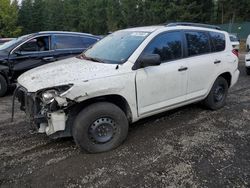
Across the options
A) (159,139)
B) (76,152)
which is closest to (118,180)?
(76,152)

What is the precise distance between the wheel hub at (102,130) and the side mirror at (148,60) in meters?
0.95

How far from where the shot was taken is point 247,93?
7664 millimetres

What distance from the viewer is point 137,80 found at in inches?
176

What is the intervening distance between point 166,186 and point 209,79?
286cm

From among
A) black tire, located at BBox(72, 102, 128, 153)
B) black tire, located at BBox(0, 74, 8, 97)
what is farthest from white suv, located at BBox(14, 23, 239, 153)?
black tire, located at BBox(0, 74, 8, 97)

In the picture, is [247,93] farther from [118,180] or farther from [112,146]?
[118,180]

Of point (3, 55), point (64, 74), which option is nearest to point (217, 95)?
point (64, 74)

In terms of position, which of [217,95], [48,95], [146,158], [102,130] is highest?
[48,95]

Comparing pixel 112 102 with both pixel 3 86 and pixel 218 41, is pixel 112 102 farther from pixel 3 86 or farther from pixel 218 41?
pixel 3 86

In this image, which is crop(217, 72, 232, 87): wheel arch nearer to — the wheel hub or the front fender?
the wheel hub

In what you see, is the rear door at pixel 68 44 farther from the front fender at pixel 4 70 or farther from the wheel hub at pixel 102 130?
the wheel hub at pixel 102 130

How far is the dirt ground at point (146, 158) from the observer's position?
3609 millimetres

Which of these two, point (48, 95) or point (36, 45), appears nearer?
point (48, 95)

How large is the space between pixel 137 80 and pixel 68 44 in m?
4.89
